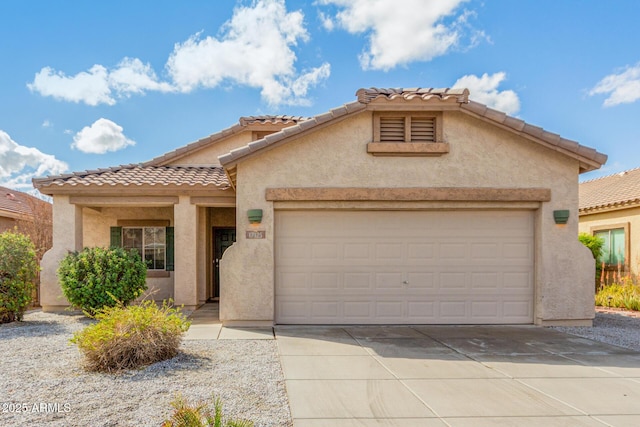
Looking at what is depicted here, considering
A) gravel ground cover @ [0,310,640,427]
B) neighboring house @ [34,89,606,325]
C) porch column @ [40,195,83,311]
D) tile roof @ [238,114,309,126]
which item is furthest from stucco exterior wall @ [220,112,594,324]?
tile roof @ [238,114,309,126]

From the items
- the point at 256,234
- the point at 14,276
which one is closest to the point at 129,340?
the point at 256,234

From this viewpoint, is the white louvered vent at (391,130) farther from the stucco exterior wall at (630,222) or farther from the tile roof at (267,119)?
the stucco exterior wall at (630,222)

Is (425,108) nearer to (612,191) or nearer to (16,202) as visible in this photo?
(612,191)

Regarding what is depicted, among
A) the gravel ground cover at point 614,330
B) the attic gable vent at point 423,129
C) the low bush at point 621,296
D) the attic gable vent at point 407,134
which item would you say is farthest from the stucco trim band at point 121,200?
the low bush at point 621,296

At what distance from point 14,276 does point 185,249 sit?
12.2ft

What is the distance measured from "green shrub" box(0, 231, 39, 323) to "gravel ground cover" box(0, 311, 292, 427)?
2366mm

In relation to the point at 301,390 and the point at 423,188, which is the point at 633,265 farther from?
the point at 301,390

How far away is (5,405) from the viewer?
5.06m

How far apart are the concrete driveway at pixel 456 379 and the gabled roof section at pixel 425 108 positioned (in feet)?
12.7

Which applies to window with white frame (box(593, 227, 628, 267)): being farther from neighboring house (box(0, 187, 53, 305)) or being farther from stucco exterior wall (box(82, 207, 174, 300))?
neighboring house (box(0, 187, 53, 305))

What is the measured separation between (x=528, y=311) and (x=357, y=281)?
3.86 m

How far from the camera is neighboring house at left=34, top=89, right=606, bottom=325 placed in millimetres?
9734

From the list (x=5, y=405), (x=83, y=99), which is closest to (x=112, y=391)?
(x=5, y=405)

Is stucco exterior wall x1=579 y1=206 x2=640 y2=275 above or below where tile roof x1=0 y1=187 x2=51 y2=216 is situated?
below
